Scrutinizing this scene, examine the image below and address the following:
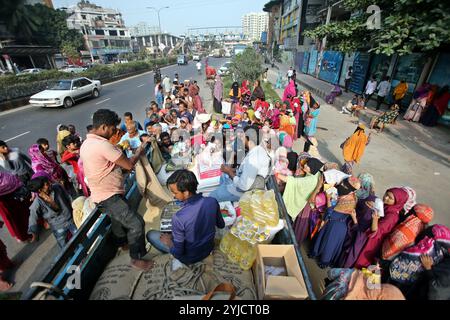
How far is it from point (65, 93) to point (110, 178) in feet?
40.8

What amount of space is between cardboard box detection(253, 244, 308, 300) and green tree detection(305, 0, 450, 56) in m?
6.12

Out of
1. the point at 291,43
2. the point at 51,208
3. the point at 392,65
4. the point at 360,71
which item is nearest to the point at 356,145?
the point at 51,208

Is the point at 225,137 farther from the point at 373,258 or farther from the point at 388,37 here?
the point at 388,37

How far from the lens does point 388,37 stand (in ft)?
19.4

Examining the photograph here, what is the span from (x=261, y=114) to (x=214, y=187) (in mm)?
3714

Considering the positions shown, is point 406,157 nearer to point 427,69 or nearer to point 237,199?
point 427,69

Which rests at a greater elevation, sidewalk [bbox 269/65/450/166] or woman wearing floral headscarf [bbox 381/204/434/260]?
woman wearing floral headscarf [bbox 381/204/434/260]

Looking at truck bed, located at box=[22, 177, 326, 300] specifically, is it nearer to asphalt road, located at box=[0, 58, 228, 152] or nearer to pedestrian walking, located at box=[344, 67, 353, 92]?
asphalt road, located at box=[0, 58, 228, 152]

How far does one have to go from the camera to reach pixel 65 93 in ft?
38.2

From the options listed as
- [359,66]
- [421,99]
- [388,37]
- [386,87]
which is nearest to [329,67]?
[359,66]

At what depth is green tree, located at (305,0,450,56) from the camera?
5.02 meters

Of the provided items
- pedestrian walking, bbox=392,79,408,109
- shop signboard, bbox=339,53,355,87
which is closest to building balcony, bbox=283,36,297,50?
shop signboard, bbox=339,53,355,87

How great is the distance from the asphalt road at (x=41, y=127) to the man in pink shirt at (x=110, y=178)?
74 centimetres

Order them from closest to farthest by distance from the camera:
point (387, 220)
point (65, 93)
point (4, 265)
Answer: point (387, 220) → point (4, 265) → point (65, 93)
